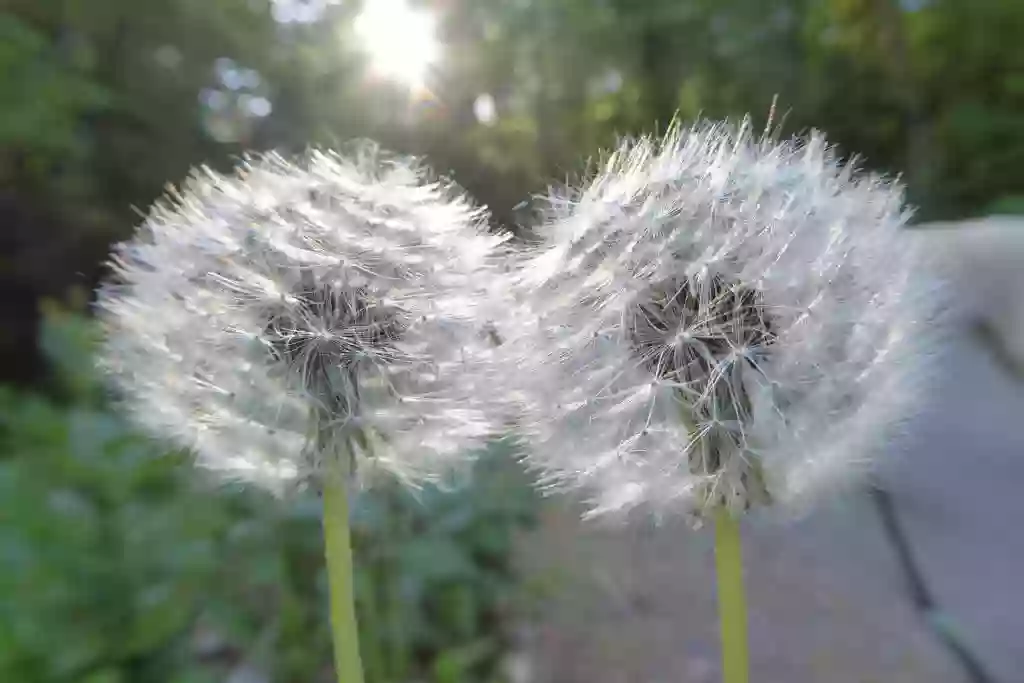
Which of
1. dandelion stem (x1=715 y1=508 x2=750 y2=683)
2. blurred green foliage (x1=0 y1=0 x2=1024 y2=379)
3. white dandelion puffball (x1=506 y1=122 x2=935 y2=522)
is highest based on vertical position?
blurred green foliage (x1=0 y1=0 x2=1024 y2=379)

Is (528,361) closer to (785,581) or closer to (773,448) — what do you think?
(773,448)

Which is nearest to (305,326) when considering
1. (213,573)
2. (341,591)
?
(341,591)

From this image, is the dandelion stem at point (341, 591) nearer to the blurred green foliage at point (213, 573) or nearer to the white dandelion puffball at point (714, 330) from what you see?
the white dandelion puffball at point (714, 330)

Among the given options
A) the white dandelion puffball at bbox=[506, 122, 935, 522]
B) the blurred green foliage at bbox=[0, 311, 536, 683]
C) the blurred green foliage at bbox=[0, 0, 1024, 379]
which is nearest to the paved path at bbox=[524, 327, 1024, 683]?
the blurred green foliage at bbox=[0, 311, 536, 683]

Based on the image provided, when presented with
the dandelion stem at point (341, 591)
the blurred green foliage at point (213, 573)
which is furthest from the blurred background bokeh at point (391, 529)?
the dandelion stem at point (341, 591)

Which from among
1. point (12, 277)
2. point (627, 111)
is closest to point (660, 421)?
point (12, 277)

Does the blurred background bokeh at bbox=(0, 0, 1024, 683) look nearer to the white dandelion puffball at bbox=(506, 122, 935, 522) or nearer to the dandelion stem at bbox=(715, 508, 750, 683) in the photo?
the white dandelion puffball at bbox=(506, 122, 935, 522)
